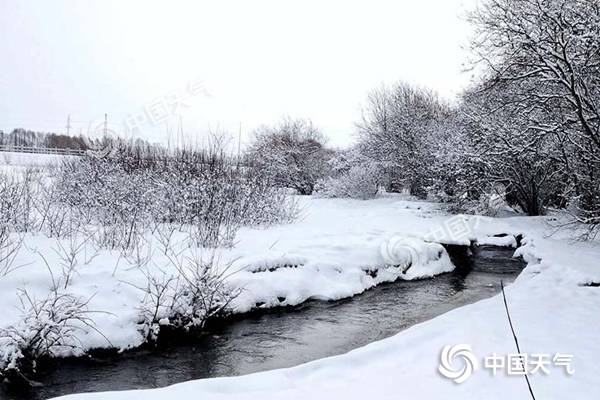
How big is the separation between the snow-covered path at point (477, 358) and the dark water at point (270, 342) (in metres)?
1.13

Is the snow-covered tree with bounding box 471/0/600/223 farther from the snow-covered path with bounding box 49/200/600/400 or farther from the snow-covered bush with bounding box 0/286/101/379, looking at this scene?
the snow-covered bush with bounding box 0/286/101/379

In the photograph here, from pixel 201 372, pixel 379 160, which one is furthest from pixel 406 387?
pixel 379 160

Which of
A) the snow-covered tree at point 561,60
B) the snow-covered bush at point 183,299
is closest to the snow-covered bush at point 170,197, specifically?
the snow-covered bush at point 183,299

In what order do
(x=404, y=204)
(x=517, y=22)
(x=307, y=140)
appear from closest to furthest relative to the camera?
1. (x=517, y=22)
2. (x=404, y=204)
3. (x=307, y=140)

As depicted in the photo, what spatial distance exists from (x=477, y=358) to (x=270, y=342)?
125 inches

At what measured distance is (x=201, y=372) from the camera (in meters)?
6.30

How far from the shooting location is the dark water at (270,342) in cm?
599

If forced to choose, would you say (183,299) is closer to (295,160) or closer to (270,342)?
(270,342)

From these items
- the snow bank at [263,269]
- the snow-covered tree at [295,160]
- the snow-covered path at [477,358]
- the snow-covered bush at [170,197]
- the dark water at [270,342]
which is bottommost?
the dark water at [270,342]

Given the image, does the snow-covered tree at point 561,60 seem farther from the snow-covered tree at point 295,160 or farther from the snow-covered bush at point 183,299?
the snow-covered tree at point 295,160

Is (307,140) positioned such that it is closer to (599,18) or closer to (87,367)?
(599,18)

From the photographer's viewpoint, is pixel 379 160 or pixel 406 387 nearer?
pixel 406 387

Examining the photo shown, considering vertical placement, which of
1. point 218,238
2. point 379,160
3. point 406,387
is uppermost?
point 379,160

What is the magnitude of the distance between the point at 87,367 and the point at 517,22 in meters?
12.2
